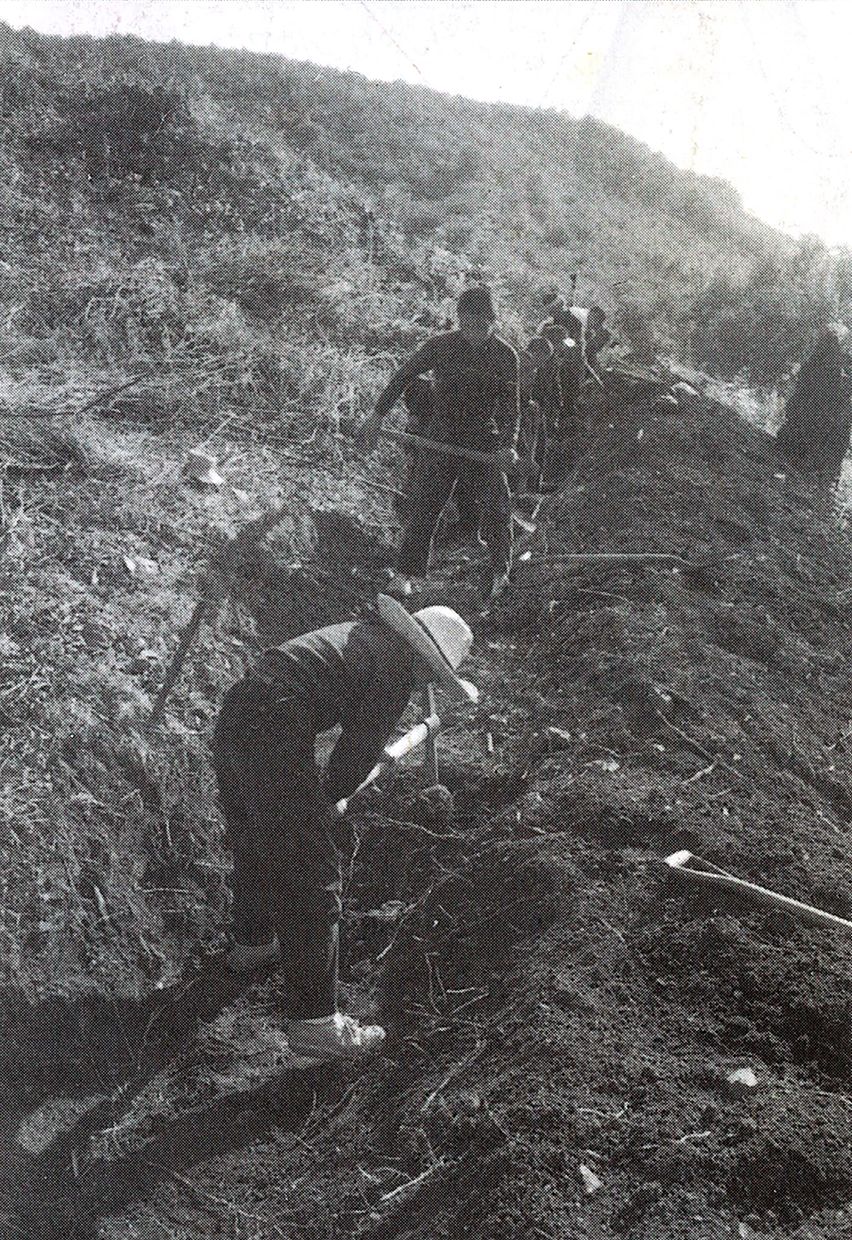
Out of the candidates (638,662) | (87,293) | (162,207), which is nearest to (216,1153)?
(638,662)

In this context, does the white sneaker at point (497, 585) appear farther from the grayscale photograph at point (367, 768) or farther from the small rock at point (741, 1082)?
the small rock at point (741, 1082)

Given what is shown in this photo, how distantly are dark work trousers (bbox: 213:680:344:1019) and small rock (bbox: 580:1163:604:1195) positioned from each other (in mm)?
817

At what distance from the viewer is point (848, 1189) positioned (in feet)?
7.09

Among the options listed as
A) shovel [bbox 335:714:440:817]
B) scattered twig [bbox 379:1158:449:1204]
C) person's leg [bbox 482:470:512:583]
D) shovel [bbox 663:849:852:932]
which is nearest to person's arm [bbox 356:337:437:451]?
person's leg [bbox 482:470:512:583]

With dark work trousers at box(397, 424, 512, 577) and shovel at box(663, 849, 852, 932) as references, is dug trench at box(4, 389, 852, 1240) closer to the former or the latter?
shovel at box(663, 849, 852, 932)

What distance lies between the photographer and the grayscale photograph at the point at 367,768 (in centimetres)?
240

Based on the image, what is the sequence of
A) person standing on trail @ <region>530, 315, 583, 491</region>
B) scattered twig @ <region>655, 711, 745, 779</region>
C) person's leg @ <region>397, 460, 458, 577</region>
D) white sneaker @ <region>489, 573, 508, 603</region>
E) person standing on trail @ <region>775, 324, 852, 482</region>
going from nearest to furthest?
1. scattered twig @ <region>655, 711, 745, 779</region>
2. person's leg @ <region>397, 460, 458, 577</region>
3. white sneaker @ <region>489, 573, 508, 603</region>
4. person standing on trail @ <region>530, 315, 583, 491</region>
5. person standing on trail @ <region>775, 324, 852, 482</region>

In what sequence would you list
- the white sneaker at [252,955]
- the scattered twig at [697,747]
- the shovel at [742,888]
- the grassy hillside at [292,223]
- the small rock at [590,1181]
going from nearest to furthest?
1. the small rock at [590,1181]
2. the shovel at [742,888]
3. the white sneaker at [252,955]
4. the scattered twig at [697,747]
5. the grassy hillside at [292,223]

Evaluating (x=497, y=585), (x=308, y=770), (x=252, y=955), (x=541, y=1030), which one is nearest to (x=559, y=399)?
(x=497, y=585)

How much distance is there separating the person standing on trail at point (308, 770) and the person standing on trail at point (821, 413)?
21.1 feet

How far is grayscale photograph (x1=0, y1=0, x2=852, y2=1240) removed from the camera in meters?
2.40

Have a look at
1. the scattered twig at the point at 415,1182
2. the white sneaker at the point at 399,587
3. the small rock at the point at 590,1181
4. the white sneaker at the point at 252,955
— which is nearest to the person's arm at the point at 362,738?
the white sneaker at the point at 252,955

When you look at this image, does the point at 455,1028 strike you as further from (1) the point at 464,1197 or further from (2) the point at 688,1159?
(2) the point at 688,1159

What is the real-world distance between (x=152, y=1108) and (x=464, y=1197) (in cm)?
91
